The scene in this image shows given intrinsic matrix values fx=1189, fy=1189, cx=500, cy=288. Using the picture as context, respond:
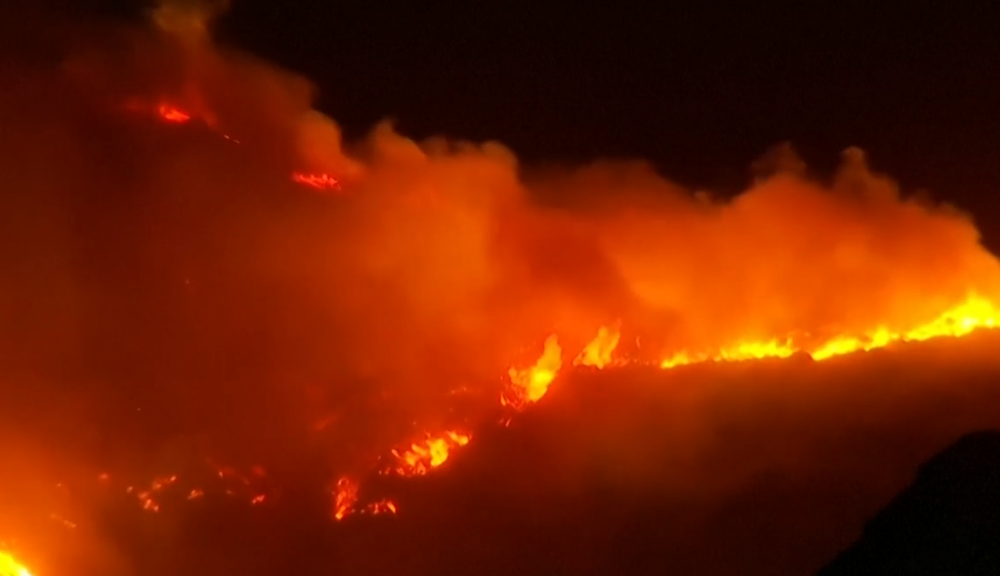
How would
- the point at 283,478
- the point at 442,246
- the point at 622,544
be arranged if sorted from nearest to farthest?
1. the point at 622,544
2. the point at 283,478
3. the point at 442,246

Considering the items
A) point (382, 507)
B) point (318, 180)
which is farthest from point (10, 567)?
point (318, 180)

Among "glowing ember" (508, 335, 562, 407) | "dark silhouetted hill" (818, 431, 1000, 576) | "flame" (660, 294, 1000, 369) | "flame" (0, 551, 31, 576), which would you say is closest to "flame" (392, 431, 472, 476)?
"glowing ember" (508, 335, 562, 407)

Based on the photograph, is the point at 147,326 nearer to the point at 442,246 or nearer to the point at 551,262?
the point at 442,246

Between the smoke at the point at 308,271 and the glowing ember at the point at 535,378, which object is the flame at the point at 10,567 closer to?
the smoke at the point at 308,271

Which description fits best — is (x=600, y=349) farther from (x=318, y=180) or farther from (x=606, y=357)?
(x=318, y=180)

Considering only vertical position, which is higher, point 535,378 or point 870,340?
point 535,378

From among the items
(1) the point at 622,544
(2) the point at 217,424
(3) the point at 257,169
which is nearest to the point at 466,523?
(1) the point at 622,544

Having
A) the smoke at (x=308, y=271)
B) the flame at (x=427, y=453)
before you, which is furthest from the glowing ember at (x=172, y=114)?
the flame at (x=427, y=453)
